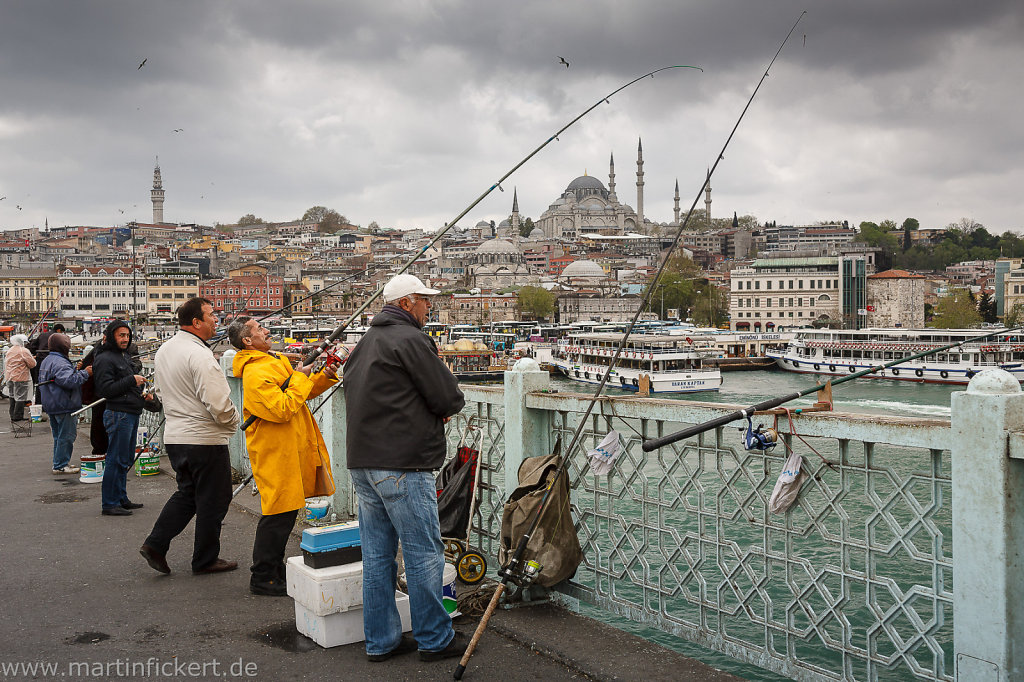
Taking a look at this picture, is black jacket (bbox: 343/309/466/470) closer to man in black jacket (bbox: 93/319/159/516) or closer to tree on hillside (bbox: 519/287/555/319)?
man in black jacket (bbox: 93/319/159/516)

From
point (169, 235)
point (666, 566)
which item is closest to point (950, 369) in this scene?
point (666, 566)

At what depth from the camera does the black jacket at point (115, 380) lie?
16.5 feet

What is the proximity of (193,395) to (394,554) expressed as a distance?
4.88 feet

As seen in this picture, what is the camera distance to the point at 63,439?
650 cm

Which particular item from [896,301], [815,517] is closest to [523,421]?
[815,517]

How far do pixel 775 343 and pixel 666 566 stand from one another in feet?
169

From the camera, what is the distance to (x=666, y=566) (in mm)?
2965

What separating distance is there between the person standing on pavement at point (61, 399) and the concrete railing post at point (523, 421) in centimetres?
423

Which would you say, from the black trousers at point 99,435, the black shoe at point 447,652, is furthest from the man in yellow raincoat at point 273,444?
the black trousers at point 99,435

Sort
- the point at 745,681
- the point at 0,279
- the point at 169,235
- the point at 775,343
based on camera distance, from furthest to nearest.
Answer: the point at 169,235, the point at 0,279, the point at 775,343, the point at 745,681

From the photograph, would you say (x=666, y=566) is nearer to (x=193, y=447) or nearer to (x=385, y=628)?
(x=385, y=628)

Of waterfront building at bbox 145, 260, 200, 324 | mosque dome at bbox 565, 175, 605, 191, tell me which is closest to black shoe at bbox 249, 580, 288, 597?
waterfront building at bbox 145, 260, 200, 324

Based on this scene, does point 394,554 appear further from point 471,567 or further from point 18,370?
point 18,370

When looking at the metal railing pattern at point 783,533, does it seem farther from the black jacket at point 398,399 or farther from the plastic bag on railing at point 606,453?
the black jacket at point 398,399
